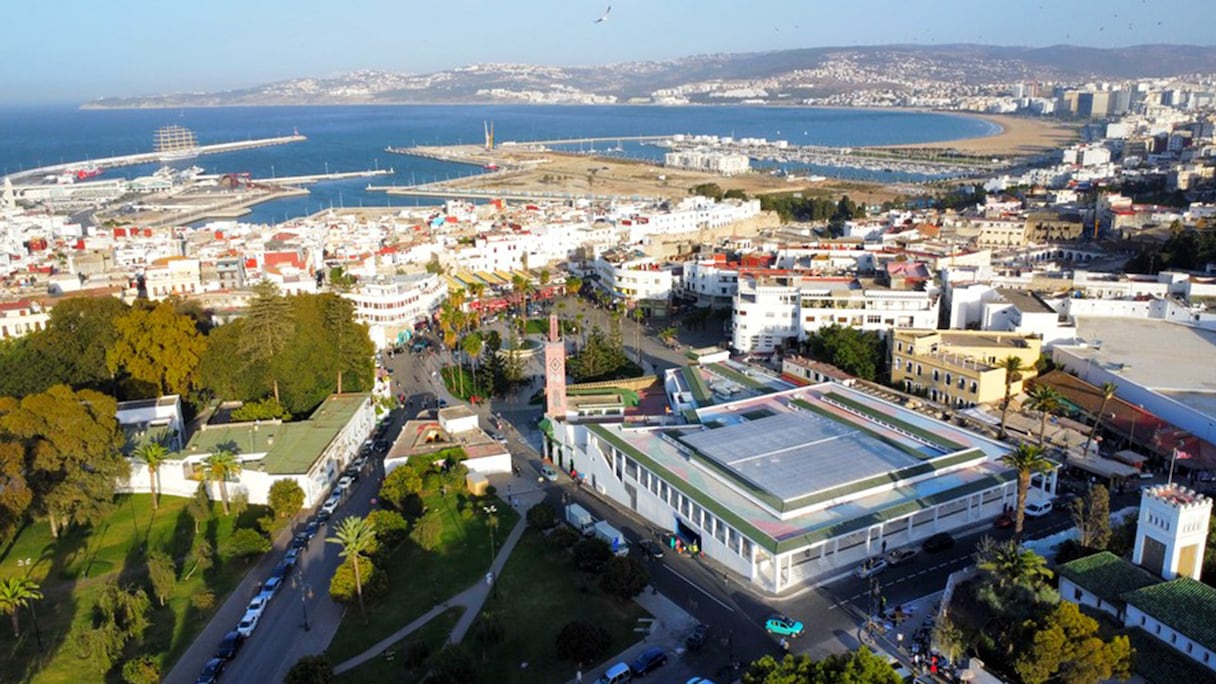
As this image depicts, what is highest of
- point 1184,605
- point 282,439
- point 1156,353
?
point 1184,605

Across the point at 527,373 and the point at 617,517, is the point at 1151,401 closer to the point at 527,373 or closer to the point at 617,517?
the point at 617,517

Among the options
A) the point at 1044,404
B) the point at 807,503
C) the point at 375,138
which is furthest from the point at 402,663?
the point at 375,138

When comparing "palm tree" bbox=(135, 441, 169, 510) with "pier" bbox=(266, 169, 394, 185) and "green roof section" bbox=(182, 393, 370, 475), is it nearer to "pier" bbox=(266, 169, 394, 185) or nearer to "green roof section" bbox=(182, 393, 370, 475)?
"green roof section" bbox=(182, 393, 370, 475)

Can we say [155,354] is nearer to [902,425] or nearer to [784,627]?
[784,627]

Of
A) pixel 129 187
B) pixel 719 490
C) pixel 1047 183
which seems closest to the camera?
pixel 719 490

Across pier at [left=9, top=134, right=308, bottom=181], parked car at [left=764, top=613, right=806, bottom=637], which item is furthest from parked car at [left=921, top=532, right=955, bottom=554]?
pier at [left=9, top=134, right=308, bottom=181]

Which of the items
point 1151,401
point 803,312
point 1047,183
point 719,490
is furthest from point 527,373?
point 1047,183

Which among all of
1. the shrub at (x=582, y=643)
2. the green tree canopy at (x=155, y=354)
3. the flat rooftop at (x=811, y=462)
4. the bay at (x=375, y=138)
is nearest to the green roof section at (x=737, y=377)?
the flat rooftop at (x=811, y=462)
